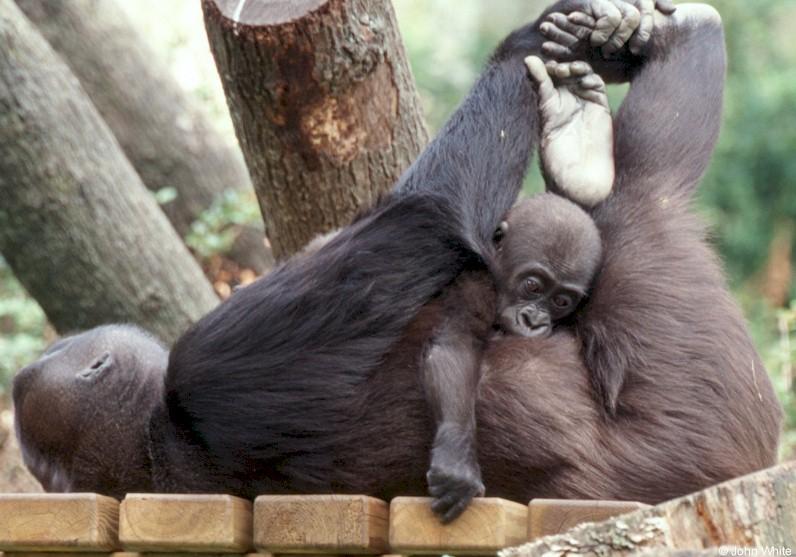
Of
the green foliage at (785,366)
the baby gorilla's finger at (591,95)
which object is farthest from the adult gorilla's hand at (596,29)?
the green foliage at (785,366)

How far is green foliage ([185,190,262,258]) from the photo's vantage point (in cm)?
692

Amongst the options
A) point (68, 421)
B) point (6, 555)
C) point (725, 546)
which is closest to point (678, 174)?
point (725, 546)

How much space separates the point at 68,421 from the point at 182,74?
24.7 feet

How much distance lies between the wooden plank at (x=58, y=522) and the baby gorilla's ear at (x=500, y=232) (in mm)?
1335

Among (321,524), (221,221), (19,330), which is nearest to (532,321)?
(321,524)

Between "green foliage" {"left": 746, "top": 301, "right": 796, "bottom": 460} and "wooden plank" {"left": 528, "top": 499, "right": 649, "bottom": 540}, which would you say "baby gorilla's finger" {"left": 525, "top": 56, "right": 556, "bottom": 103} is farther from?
"wooden plank" {"left": 528, "top": 499, "right": 649, "bottom": 540}

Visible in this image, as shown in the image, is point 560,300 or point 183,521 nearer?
point 183,521

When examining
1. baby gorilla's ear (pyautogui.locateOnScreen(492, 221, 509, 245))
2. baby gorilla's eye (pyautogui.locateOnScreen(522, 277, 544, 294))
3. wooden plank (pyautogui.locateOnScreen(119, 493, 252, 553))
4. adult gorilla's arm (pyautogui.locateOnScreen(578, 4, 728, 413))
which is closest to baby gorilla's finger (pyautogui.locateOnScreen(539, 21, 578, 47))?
adult gorilla's arm (pyautogui.locateOnScreen(578, 4, 728, 413))

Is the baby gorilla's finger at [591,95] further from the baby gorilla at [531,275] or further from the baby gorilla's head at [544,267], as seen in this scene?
the baby gorilla's head at [544,267]

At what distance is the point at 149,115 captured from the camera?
7438mm

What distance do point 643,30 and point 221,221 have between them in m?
3.30

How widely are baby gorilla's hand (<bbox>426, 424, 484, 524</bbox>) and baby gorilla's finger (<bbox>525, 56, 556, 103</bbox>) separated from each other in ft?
4.09

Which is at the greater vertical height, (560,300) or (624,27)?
(624,27)

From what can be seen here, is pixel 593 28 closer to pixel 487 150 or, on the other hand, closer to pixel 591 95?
pixel 591 95
